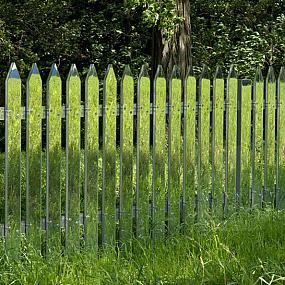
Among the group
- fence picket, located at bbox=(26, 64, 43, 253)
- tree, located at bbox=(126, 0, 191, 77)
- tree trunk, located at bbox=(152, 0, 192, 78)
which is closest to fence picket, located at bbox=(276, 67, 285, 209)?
fence picket, located at bbox=(26, 64, 43, 253)

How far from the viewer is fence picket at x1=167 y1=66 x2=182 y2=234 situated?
714cm

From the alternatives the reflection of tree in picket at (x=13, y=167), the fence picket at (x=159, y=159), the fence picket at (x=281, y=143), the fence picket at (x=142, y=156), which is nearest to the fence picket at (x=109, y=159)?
the fence picket at (x=142, y=156)

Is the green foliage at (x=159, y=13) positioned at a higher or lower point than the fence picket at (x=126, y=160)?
higher

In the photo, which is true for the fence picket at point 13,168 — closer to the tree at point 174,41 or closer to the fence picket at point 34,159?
the fence picket at point 34,159

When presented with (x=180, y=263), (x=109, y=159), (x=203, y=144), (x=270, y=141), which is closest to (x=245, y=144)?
(x=270, y=141)

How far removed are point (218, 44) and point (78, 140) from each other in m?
14.9

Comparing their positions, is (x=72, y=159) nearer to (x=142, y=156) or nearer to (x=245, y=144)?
(x=142, y=156)

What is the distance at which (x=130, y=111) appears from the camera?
264 inches

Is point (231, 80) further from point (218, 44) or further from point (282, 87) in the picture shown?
point (218, 44)

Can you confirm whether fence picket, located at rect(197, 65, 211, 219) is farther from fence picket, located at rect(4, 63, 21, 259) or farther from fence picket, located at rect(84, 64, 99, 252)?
fence picket, located at rect(4, 63, 21, 259)

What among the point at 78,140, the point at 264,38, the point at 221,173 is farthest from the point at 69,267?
the point at 264,38

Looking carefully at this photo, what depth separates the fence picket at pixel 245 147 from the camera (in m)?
8.07

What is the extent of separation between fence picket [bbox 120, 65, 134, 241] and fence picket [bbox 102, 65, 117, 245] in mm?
100

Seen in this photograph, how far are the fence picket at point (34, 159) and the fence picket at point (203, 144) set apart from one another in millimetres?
2035
